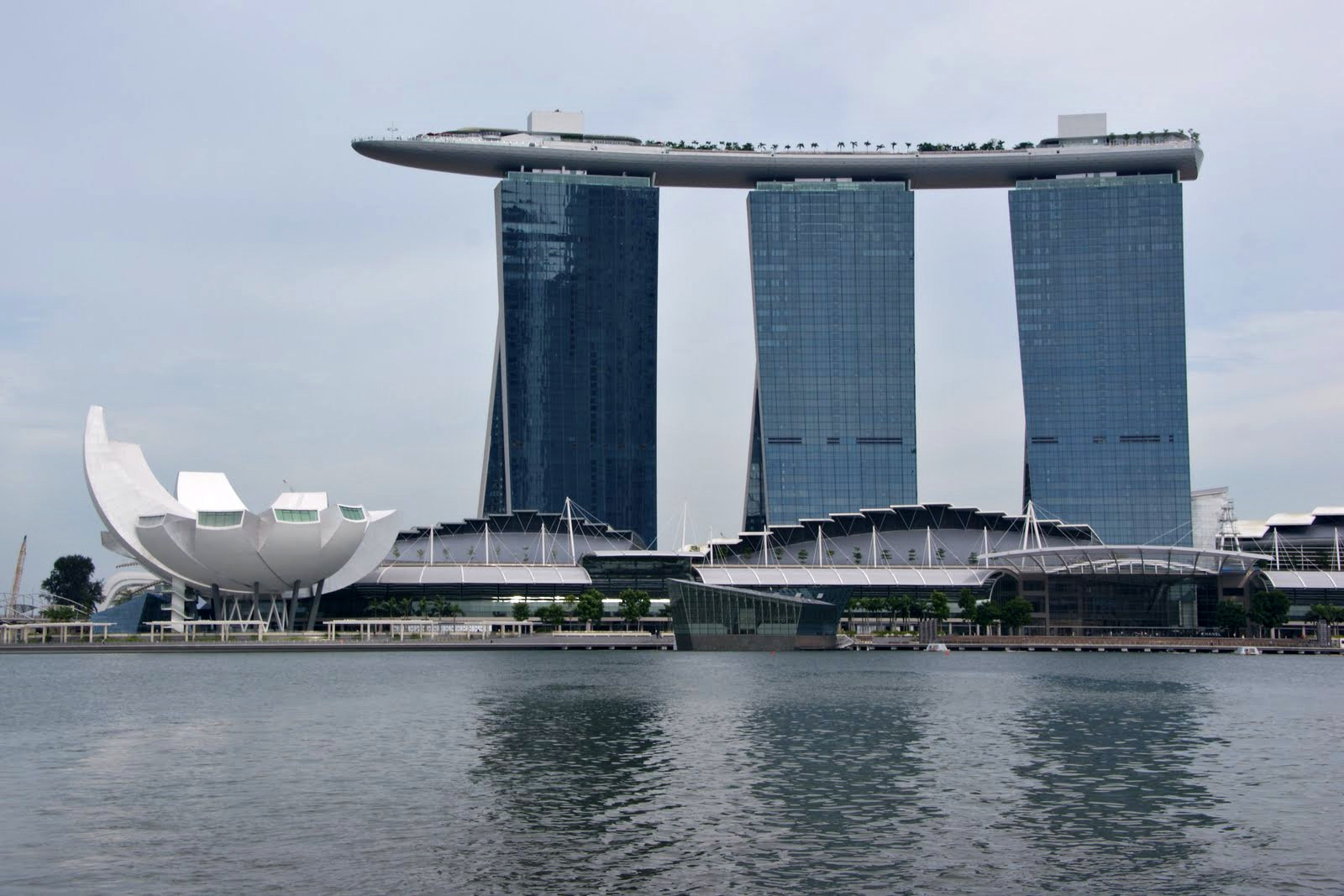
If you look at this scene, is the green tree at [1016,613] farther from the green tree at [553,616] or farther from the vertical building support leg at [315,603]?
the vertical building support leg at [315,603]

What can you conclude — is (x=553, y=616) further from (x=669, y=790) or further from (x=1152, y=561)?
(x=669, y=790)

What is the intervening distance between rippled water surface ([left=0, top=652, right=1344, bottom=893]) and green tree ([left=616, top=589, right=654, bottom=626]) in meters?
82.2

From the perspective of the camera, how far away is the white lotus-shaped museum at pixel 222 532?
147 metres

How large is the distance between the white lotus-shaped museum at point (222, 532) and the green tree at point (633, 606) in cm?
2699

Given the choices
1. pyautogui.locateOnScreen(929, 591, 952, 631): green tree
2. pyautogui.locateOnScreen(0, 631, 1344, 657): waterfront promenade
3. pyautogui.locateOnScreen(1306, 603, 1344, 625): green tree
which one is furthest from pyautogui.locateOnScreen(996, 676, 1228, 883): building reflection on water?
pyautogui.locateOnScreen(1306, 603, 1344, 625): green tree

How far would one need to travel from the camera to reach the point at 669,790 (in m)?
43.1

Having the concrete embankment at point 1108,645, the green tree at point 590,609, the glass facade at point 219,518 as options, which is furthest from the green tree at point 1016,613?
the glass facade at point 219,518

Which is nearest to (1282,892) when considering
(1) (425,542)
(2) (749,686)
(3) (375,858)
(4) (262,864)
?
(3) (375,858)

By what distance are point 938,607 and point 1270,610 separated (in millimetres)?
33875

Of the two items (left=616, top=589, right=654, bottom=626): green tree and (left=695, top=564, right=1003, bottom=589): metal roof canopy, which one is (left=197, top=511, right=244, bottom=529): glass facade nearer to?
(left=616, top=589, right=654, bottom=626): green tree

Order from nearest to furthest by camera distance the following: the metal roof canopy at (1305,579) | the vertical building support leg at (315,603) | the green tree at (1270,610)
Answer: the green tree at (1270,610) < the vertical building support leg at (315,603) < the metal roof canopy at (1305,579)

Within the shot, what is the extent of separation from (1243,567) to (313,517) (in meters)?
100

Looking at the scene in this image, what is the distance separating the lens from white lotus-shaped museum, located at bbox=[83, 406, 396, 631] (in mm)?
147250

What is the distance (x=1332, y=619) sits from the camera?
162 metres
